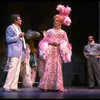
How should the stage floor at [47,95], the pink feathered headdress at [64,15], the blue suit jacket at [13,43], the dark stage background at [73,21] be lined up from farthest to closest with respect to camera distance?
1. the dark stage background at [73,21]
2. the pink feathered headdress at [64,15]
3. the blue suit jacket at [13,43]
4. the stage floor at [47,95]

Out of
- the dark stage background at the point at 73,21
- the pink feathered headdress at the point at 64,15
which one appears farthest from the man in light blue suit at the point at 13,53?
the dark stage background at the point at 73,21

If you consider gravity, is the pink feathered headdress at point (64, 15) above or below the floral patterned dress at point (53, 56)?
above

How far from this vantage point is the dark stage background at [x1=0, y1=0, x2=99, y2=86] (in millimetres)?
14523

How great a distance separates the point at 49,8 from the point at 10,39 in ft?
13.5

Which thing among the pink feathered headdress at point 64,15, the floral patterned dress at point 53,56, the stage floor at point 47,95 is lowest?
the stage floor at point 47,95

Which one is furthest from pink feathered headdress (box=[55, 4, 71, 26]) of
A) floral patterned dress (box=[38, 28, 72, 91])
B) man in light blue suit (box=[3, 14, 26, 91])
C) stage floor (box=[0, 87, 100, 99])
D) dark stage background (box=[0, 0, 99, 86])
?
dark stage background (box=[0, 0, 99, 86])

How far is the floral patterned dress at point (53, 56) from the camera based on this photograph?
36.0ft

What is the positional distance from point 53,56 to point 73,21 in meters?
3.94

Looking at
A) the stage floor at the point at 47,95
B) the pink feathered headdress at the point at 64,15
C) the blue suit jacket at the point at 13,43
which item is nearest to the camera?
the stage floor at the point at 47,95

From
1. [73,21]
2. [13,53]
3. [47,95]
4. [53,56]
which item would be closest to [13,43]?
[13,53]

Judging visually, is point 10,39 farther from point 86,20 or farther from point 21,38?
point 86,20

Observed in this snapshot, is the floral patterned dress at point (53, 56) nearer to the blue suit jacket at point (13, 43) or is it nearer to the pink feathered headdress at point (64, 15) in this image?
the pink feathered headdress at point (64, 15)

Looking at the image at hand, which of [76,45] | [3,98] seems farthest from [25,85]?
[3,98]

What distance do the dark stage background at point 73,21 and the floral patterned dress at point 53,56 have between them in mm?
3384
